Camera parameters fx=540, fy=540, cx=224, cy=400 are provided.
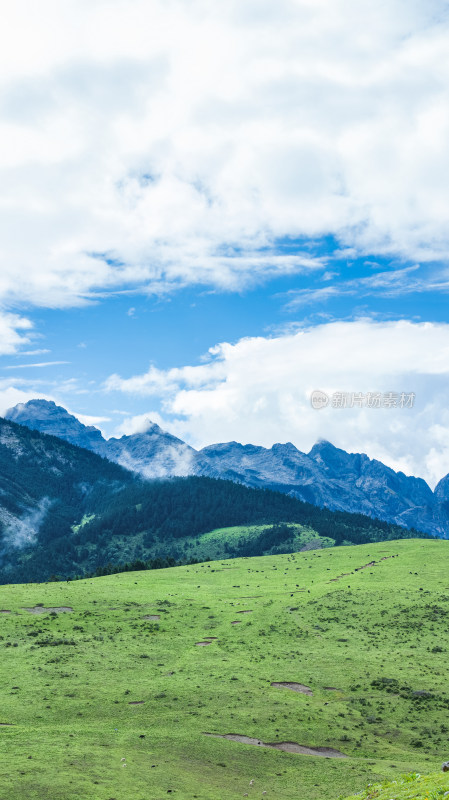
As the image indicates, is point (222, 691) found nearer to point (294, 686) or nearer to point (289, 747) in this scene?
point (294, 686)

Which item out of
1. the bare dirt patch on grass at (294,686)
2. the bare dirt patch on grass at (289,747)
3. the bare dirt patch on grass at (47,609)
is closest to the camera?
the bare dirt patch on grass at (289,747)

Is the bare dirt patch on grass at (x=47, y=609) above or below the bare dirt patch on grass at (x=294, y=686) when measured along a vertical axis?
above

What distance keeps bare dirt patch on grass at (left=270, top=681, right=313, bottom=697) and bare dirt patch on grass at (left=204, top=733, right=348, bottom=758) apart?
10.0m

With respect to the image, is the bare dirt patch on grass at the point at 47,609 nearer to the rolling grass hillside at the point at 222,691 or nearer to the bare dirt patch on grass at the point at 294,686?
the rolling grass hillside at the point at 222,691

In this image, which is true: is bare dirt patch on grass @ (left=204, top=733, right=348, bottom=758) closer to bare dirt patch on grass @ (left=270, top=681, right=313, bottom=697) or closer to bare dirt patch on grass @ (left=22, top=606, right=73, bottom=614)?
bare dirt patch on grass @ (left=270, top=681, right=313, bottom=697)

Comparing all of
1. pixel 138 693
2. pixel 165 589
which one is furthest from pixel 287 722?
pixel 165 589

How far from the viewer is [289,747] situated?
4406cm

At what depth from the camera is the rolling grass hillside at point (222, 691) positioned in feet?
121

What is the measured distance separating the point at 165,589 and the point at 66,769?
6970 centimetres

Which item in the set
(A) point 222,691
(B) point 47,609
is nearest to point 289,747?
(A) point 222,691

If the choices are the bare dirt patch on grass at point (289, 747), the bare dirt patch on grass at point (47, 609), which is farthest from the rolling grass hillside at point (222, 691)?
the bare dirt patch on grass at point (47, 609)

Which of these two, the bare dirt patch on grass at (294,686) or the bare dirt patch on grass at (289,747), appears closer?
the bare dirt patch on grass at (289,747)

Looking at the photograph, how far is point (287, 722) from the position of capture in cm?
4775

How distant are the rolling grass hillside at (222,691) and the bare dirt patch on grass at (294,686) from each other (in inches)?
8.8
